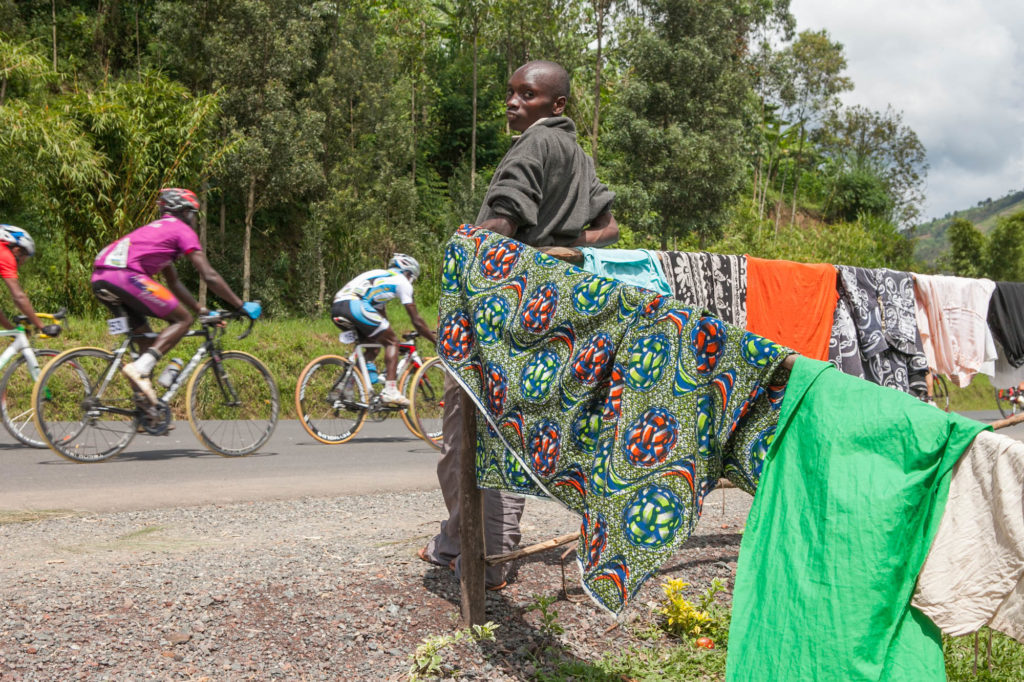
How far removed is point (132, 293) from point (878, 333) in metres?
5.69

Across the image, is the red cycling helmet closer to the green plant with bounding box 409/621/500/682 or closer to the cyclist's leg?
the cyclist's leg

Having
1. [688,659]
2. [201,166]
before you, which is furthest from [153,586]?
[201,166]

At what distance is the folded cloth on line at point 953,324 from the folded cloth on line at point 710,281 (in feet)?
4.16

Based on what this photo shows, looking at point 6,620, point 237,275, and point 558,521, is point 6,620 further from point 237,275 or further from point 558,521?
point 237,275

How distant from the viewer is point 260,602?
10.9 ft

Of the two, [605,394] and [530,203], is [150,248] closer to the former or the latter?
[530,203]

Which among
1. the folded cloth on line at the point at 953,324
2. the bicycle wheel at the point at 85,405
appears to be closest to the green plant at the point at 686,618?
the folded cloth on line at the point at 953,324

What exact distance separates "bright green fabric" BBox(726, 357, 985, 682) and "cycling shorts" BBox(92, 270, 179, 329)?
6204 mm

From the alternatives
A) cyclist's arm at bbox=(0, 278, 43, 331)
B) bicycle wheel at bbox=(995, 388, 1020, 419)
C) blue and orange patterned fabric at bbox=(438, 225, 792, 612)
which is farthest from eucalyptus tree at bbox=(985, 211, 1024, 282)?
blue and orange patterned fabric at bbox=(438, 225, 792, 612)

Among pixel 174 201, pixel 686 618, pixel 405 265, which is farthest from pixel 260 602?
pixel 405 265

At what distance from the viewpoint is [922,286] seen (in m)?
5.12

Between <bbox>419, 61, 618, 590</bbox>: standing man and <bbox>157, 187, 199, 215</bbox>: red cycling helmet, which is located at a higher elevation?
<bbox>157, 187, 199, 215</bbox>: red cycling helmet

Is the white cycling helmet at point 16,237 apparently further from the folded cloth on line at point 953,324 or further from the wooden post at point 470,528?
the folded cloth on line at point 953,324

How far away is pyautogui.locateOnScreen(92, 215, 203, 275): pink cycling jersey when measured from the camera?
7047 millimetres
